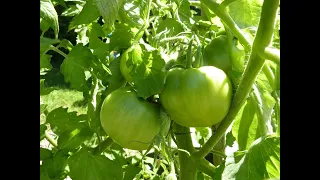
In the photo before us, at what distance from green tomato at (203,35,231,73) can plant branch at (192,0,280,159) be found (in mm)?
97

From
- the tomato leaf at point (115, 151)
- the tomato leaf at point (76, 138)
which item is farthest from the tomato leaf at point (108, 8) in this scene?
the tomato leaf at point (115, 151)

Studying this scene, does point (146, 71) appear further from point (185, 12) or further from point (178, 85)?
point (185, 12)

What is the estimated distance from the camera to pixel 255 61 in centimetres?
74

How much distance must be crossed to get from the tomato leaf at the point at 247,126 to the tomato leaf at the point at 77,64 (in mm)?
324

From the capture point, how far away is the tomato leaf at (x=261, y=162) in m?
0.74

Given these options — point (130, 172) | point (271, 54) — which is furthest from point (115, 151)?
point (271, 54)

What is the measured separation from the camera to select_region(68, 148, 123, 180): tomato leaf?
0.97 metres

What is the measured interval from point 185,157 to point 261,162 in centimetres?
28

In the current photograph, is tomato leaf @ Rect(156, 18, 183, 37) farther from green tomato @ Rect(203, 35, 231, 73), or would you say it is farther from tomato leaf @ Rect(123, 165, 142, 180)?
tomato leaf @ Rect(123, 165, 142, 180)

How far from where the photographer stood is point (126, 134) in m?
0.81
